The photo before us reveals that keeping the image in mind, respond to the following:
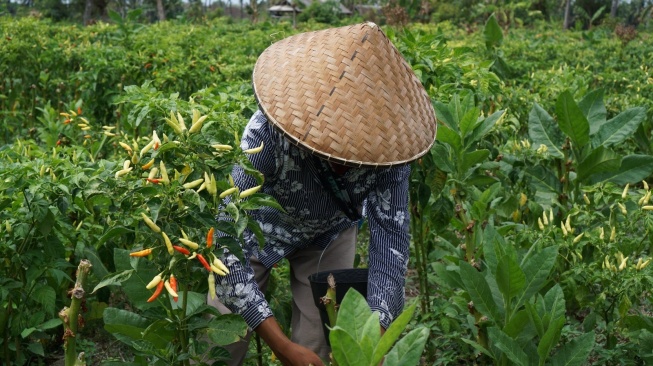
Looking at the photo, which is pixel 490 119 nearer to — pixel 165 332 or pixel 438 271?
pixel 438 271

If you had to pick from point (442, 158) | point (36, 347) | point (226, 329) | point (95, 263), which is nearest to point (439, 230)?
point (442, 158)

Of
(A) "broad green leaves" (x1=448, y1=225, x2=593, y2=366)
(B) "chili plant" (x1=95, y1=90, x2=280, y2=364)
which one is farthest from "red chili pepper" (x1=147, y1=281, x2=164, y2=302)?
(A) "broad green leaves" (x1=448, y1=225, x2=593, y2=366)

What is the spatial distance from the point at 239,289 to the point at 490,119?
1364mm

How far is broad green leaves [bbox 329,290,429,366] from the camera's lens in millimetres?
1689

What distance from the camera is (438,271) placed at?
3.13m

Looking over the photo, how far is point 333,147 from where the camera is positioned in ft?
7.48

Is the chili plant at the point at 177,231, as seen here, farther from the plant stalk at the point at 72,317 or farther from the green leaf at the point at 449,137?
the green leaf at the point at 449,137

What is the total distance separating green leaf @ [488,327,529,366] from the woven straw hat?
1.93 feet

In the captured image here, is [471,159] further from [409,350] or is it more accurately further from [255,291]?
[409,350]

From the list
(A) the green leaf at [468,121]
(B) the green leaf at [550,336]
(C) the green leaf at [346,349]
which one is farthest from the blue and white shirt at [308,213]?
(C) the green leaf at [346,349]

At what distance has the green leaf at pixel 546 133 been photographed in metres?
3.62

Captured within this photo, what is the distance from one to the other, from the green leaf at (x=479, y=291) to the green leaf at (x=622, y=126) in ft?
3.50

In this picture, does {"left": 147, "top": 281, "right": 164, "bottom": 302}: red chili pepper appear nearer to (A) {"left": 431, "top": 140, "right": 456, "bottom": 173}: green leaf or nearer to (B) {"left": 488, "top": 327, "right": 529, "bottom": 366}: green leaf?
(B) {"left": 488, "top": 327, "right": 529, "bottom": 366}: green leaf

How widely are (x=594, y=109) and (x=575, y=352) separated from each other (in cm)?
128
